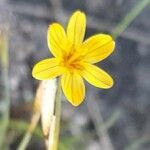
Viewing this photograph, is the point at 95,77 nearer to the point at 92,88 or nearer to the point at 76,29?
the point at 76,29

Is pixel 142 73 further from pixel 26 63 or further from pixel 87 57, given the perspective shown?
pixel 87 57

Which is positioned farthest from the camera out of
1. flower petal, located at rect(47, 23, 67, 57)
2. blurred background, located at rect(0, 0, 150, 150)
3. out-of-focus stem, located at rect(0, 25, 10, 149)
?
blurred background, located at rect(0, 0, 150, 150)

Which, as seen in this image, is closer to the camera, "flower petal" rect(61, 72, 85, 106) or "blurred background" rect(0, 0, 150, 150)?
"flower petal" rect(61, 72, 85, 106)

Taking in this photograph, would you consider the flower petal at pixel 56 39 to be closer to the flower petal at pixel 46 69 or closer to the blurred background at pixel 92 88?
the flower petal at pixel 46 69

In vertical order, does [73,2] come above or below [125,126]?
above

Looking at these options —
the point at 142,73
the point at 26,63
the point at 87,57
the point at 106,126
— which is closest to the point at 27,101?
the point at 26,63

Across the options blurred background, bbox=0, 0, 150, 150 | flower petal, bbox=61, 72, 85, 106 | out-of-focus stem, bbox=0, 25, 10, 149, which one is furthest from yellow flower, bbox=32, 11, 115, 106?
blurred background, bbox=0, 0, 150, 150

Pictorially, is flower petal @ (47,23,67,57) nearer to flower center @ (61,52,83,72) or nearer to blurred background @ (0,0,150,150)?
flower center @ (61,52,83,72)
